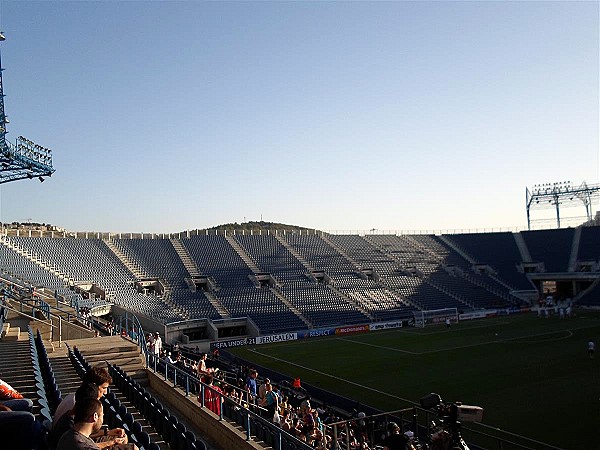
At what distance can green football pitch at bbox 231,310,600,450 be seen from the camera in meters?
18.9

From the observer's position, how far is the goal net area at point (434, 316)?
46.0 metres

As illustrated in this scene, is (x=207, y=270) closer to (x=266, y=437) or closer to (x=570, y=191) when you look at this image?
(x=266, y=437)

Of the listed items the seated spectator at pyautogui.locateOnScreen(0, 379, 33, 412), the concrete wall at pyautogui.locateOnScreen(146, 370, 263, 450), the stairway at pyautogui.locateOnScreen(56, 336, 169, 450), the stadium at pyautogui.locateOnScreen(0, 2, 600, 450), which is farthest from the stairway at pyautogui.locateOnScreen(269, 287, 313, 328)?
the seated spectator at pyautogui.locateOnScreen(0, 379, 33, 412)

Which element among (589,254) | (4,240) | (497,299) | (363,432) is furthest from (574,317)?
(4,240)

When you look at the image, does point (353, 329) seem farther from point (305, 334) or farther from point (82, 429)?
point (82, 429)

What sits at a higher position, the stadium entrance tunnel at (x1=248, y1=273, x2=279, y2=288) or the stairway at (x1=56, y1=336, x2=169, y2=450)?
the stadium entrance tunnel at (x1=248, y1=273, x2=279, y2=288)

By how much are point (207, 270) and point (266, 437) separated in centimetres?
4014

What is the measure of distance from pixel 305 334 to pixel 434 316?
12.8 m

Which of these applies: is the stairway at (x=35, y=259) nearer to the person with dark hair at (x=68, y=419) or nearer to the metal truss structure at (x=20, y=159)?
the metal truss structure at (x=20, y=159)

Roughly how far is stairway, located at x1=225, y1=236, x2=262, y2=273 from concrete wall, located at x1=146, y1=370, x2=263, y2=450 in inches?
1445

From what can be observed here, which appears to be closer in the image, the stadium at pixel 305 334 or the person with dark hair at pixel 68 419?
the person with dark hair at pixel 68 419

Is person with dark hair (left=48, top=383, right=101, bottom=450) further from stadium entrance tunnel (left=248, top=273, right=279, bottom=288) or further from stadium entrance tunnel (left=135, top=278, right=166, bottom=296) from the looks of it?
stadium entrance tunnel (left=248, top=273, right=279, bottom=288)

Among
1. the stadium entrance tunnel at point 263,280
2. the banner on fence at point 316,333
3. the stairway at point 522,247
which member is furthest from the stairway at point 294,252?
the stairway at point 522,247

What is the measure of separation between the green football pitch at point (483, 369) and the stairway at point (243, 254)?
508 inches
